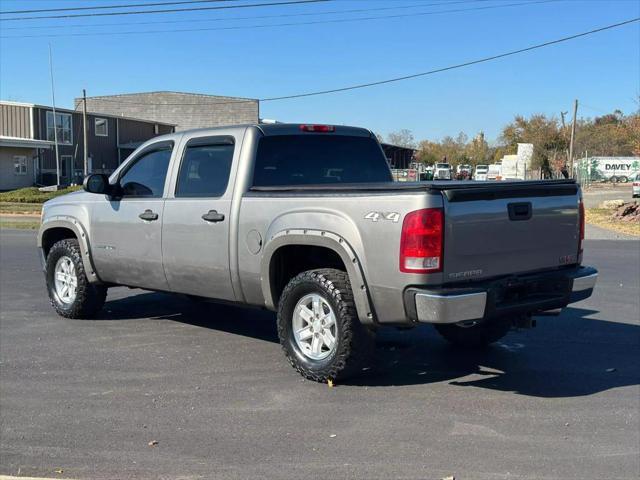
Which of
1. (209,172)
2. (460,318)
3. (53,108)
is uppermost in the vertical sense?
(53,108)

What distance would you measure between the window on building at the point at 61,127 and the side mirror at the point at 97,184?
41.7 m

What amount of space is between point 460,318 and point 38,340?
4.39 meters

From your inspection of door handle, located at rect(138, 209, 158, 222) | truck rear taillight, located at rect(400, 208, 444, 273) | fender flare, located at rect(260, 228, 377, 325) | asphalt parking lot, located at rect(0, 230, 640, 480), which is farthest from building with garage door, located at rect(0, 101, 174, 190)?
truck rear taillight, located at rect(400, 208, 444, 273)

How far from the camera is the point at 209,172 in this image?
6.45 m

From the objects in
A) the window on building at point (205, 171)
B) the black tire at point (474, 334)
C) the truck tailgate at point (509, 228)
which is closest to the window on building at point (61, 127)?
the window on building at point (205, 171)

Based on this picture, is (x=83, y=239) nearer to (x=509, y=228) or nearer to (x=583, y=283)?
(x=509, y=228)

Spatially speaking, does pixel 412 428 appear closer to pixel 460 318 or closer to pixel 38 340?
pixel 460 318

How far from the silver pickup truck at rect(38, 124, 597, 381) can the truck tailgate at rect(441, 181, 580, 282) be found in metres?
0.01

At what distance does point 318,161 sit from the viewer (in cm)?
668

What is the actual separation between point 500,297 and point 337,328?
1.22 metres

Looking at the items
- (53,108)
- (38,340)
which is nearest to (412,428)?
(38,340)

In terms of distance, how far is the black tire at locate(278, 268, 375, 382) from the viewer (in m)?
5.27

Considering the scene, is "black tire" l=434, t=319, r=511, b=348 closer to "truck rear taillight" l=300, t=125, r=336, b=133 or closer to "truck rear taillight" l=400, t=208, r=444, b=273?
"truck rear taillight" l=400, t=208, r=444, b=273

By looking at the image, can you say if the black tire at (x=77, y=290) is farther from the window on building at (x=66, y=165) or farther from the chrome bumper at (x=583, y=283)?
the window on building at (x=66, y=165)
